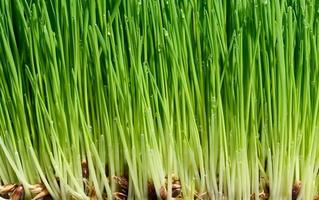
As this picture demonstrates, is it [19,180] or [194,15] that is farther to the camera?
[19,180]

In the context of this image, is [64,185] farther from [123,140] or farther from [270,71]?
[270,71]

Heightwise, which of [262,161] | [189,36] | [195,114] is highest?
[189,36]

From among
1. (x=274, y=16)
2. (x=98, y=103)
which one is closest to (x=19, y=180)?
(x=98, y=103)

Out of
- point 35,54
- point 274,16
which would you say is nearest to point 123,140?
point 35,54

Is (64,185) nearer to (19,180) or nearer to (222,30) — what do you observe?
(19,180)

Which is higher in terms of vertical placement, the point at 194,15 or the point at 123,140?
the point at 194,15

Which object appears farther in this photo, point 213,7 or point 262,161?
point 262,161
